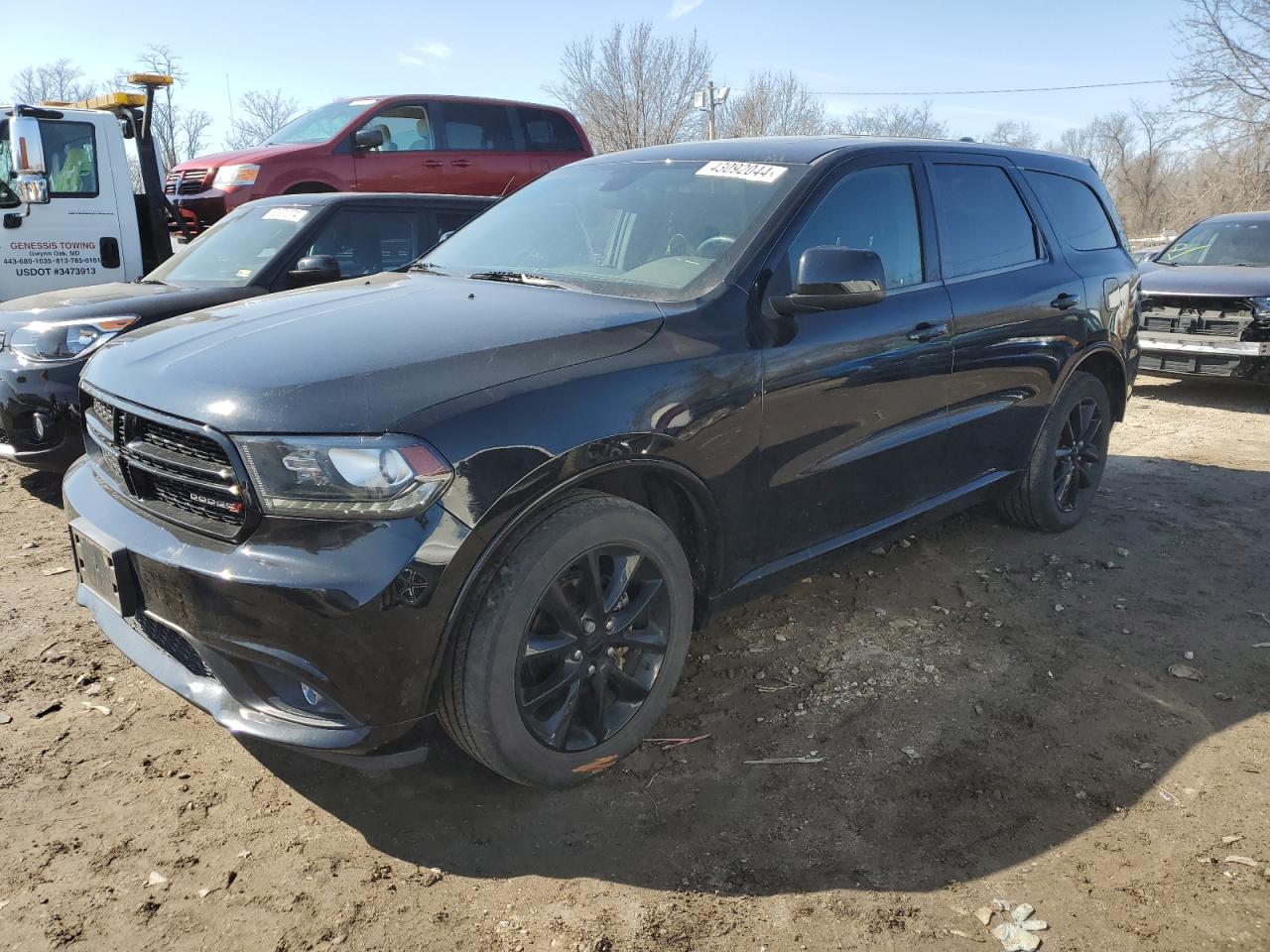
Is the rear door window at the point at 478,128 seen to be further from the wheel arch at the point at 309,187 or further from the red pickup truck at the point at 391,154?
the wheel arch at the point at 309,187

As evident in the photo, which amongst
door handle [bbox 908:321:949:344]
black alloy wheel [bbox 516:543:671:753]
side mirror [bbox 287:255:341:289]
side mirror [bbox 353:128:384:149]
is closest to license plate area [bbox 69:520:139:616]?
black alloy wheel [bbox 516:543:671:753]

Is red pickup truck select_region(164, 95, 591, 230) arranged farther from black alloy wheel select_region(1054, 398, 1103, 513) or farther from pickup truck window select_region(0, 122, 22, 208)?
black alloy wheel select_region(1054, 398, 1103, 513)

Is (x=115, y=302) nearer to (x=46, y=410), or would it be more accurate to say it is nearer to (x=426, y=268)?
(x=46, y=410)

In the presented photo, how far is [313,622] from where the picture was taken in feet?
6.93

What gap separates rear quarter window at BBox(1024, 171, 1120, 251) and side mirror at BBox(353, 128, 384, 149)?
20.5 feet

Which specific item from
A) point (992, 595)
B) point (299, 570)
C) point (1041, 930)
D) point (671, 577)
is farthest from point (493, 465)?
point (992, 595)

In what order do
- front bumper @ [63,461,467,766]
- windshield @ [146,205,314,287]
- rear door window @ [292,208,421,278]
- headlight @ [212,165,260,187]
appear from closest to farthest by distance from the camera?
front bumper @ [63,461,467,766]
windshield @ [146,205,314,287]
rear door window @ [292,208,421,278]
headlight @ [212,165,260,187]

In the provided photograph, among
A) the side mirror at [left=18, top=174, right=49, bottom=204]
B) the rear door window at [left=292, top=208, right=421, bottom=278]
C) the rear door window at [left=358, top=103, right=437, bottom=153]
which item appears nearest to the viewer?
the rear door window at [left=292, top=208, right=421, bottom=278]

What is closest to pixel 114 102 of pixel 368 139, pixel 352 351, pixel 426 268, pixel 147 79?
pixel 147 79

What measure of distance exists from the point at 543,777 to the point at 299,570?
90 centimetres

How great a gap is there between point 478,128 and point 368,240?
4.06 m

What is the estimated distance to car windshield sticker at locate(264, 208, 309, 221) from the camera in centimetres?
588

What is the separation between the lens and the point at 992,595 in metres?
4.10

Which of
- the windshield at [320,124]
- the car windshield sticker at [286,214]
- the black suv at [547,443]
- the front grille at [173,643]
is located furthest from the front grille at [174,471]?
the windshield at [320,124]
